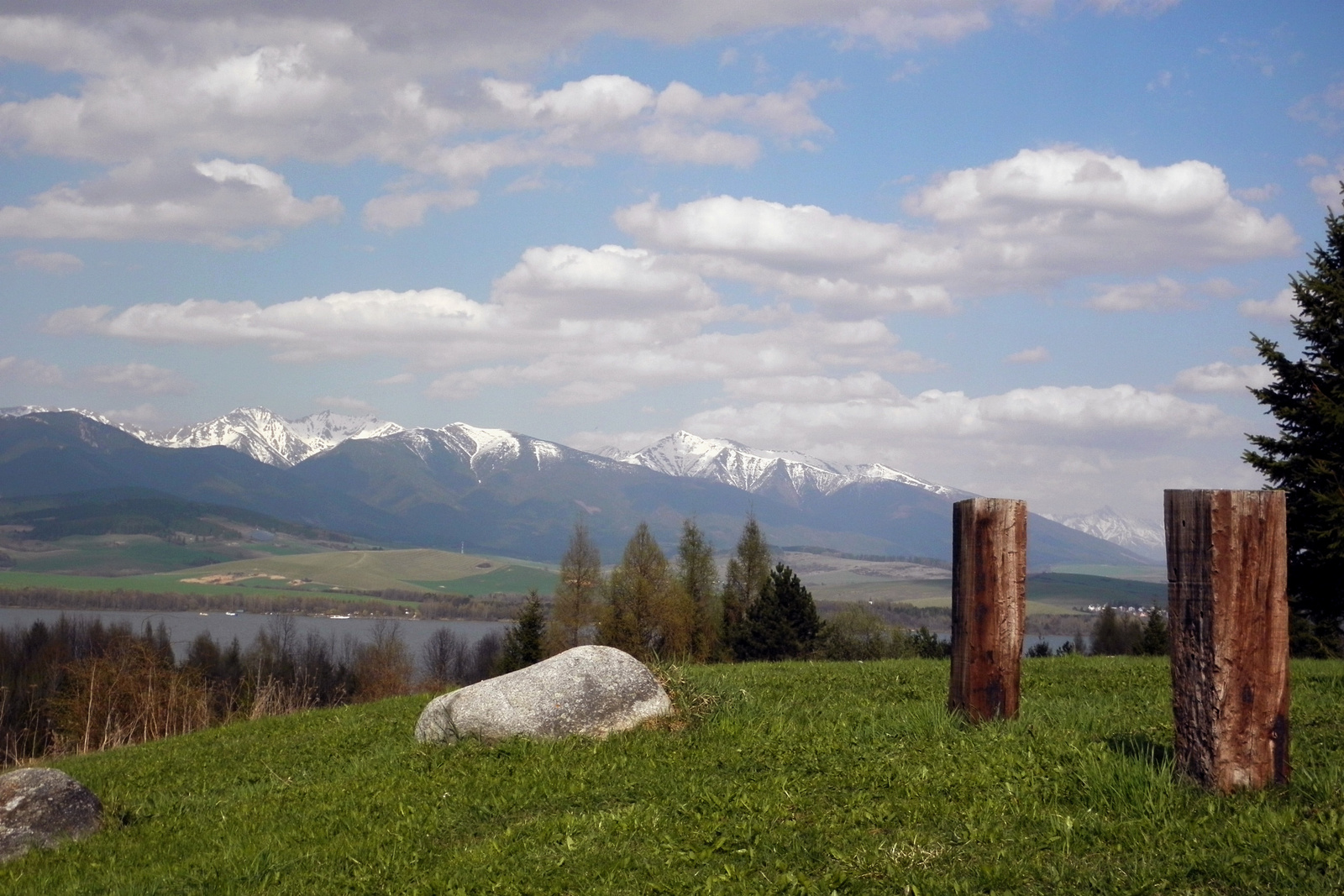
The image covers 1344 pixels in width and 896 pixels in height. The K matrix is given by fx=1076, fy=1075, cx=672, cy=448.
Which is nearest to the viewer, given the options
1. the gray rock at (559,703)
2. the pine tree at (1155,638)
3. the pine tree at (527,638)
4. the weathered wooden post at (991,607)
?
the weathered wooden post at (991,607)

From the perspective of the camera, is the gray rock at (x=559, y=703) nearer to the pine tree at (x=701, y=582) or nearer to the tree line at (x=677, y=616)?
the tree line at (x=677, y=616)

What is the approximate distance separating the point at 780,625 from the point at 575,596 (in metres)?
12.6

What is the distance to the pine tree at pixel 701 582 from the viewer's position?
224ft

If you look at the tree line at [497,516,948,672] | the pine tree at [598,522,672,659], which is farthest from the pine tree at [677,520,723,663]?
the pine tree at [598,522,672,659]

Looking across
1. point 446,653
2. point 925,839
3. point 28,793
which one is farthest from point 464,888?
point 446,653

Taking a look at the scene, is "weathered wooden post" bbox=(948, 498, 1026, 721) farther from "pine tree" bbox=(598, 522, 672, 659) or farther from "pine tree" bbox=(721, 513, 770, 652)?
"pine tree" bbox=(721, 513, 770, 652)

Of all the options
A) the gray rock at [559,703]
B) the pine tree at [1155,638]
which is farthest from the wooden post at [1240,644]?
the pine tree at [1155,638]

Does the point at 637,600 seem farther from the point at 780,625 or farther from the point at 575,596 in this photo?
the point at 780,625

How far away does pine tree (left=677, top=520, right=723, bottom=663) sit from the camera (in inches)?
2682

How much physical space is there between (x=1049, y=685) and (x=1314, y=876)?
11525 millimetres

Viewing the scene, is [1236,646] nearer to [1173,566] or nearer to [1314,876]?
[1173,566]

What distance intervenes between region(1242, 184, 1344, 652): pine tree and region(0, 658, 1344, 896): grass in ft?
52.4

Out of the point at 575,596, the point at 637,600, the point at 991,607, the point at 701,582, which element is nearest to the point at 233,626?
the point at 701,582

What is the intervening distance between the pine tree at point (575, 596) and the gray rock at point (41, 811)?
49383mm
